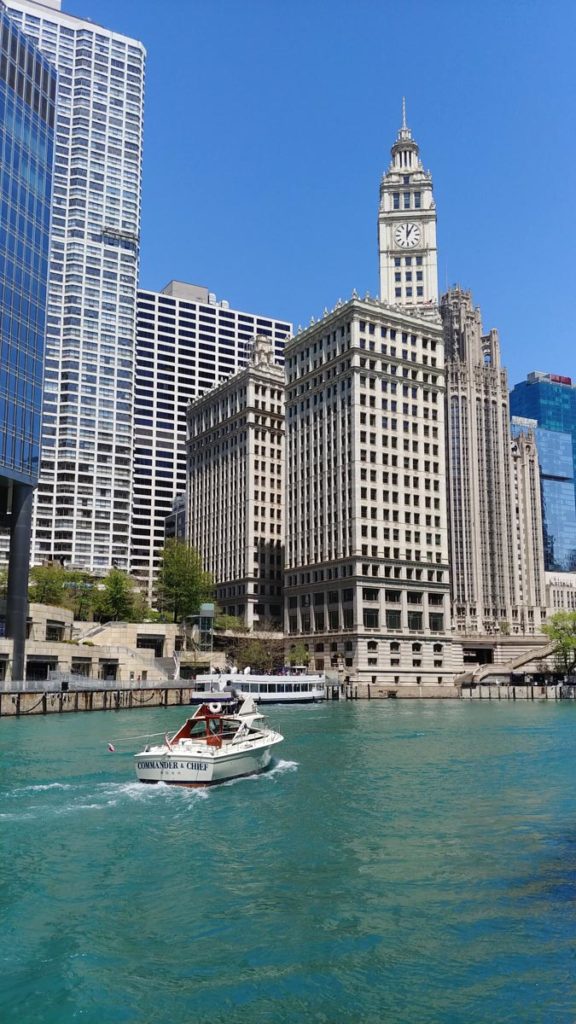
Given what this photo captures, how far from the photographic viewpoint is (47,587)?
138 meters

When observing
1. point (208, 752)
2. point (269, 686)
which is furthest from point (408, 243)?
point (208, 752)

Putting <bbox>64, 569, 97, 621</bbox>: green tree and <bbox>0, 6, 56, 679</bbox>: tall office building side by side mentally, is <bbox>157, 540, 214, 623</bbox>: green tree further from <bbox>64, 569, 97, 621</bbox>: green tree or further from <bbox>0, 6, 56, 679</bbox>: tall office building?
<bbox>0, 6, 56, 679</bbox>: tall office building

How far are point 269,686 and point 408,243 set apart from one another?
107520 millimetres

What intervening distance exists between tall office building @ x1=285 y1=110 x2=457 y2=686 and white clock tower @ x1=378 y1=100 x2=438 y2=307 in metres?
17.4

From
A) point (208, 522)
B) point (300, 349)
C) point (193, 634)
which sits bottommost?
point (193, 634)

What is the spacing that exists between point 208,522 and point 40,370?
10304 cm

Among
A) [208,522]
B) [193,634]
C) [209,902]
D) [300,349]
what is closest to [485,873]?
[209,902]

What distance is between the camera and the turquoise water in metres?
17.0

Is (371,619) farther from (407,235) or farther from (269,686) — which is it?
(407,235)

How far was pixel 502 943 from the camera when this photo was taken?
19641 millimetres

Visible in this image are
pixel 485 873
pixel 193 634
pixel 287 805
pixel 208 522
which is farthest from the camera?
pixel 208 522

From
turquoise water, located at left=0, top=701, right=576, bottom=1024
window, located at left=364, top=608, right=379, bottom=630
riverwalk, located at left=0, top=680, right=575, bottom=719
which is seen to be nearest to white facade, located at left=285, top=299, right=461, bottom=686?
window, located at left=364, top=608, right=379, bottom=630

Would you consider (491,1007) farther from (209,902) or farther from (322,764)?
(322,764)

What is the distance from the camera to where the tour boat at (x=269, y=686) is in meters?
111
